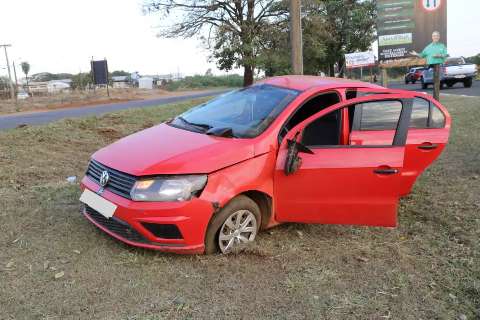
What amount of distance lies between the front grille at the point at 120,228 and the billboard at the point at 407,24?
9.25m

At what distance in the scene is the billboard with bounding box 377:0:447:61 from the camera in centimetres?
1023

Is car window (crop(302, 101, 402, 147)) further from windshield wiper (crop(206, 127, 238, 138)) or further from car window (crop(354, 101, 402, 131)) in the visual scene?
windshield wiper (crop(206, 127, 238, 138))

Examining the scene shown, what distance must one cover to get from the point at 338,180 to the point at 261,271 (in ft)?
3.38

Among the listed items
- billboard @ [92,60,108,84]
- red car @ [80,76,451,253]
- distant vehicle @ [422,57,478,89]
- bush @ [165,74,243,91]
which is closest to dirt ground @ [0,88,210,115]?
billboard @ [92,60,108,84]

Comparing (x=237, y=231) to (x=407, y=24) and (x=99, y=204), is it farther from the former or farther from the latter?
(x=407, y=24)

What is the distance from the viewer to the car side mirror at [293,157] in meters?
3.66

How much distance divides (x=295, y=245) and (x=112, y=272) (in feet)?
5.30

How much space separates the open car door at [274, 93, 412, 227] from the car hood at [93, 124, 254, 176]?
44cm

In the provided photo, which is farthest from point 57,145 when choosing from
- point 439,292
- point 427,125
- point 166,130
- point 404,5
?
point 404,5

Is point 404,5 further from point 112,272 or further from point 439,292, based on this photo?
point 112,272

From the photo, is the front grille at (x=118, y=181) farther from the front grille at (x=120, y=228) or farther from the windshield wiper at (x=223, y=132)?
the windshield wiper at (x=223, y=132)

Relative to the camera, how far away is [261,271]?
3.46m

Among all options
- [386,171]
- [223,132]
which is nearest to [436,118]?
[386,171]

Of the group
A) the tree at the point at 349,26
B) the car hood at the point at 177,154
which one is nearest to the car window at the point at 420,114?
the car hood at the point at 177,154
